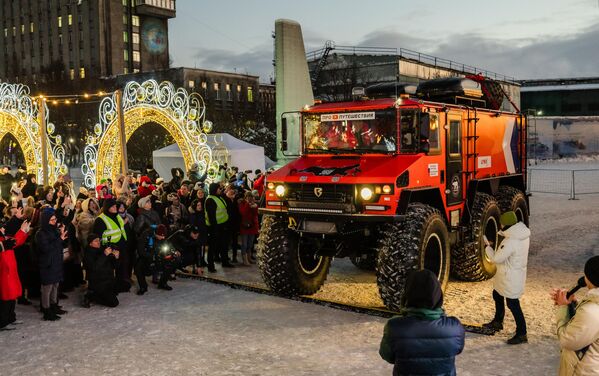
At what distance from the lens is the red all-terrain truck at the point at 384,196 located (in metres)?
7.60

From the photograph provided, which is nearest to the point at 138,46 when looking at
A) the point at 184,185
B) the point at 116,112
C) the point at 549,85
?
the point at 549,85

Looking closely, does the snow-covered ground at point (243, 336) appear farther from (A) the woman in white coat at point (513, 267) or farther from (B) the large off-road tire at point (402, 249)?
(B) the large off-road tire at point (402, 249)

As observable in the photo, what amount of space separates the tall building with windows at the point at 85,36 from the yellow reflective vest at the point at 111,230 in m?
79.6

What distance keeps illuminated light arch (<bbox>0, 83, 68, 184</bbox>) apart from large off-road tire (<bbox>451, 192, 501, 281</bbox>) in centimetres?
1344

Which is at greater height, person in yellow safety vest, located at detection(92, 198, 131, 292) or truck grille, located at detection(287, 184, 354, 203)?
truck grille, located at detection(287, 184, 354, 203)

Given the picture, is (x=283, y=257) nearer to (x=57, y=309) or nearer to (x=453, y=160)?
(x=453, y=160)

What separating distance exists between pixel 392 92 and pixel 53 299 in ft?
21.2

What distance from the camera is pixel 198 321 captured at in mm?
7777

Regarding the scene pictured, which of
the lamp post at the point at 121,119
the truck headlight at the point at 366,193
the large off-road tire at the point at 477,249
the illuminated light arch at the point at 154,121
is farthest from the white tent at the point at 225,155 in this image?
the truck headlight at the point at 366,193

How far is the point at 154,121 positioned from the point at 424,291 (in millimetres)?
15508

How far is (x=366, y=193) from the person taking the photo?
760cm

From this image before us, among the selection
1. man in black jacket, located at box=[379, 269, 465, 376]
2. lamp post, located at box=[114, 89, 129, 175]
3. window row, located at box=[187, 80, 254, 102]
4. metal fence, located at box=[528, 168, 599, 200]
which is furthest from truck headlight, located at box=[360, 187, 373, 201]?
window row, located at box=[187, 80, 254, 102]

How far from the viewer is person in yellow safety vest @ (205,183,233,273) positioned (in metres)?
11.0

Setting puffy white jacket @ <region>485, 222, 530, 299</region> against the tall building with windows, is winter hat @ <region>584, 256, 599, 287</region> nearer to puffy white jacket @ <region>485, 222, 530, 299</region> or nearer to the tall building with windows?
puffy white jacket @ <region>485, 222, 530, 299</region>
